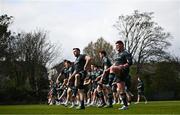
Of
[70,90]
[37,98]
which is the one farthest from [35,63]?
[70,90]

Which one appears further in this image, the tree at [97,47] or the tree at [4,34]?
the tree at [97,47]

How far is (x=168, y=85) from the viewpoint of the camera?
75125 mm

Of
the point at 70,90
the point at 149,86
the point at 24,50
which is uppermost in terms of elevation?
the point at 24,50

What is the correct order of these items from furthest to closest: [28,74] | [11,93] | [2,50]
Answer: [28,74] < [2,50] < [11,93]

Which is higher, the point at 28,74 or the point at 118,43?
the point at 28,74

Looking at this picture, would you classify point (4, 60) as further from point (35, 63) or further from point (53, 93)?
point (53, 93)

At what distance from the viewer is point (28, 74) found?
6700 cm

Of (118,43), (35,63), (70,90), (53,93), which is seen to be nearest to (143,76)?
(35,63)

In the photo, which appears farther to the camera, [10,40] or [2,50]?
[10,40]

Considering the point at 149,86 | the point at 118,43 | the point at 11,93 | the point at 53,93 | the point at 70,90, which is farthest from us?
the point at 149,86

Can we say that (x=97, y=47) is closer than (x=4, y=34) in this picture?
No

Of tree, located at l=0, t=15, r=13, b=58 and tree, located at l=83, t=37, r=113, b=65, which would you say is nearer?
tree, located at l=0, t=15, r=13, b=58

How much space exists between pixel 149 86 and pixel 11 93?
2505 cm

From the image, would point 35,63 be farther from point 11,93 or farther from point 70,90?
point 70,90
